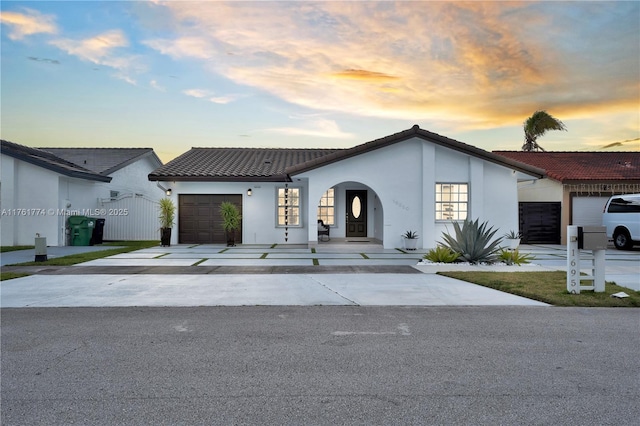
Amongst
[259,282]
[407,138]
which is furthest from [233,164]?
[259,282]

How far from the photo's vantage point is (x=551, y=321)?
255 inches

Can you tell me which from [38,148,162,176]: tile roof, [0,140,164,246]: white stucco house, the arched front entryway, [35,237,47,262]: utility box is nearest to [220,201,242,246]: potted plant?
the arched front entryway

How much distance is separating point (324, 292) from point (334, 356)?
3.79 m

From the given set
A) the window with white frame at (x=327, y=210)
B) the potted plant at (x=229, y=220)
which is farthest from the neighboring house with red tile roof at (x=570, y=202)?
the potted plant at (x=229, y=220)

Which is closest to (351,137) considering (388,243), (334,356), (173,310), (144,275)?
(388,243)

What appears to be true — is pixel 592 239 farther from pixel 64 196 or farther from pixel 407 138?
pixel 64 196

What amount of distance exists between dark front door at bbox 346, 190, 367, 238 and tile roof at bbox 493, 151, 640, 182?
Answer: 9290 mm

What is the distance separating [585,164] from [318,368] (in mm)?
23745

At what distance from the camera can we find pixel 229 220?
18859mm

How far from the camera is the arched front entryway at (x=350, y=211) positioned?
842 inches

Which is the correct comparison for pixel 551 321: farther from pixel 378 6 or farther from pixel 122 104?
pixel 122 104

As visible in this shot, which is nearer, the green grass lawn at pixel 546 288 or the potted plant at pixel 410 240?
the green grass lawn at pixel 546 288

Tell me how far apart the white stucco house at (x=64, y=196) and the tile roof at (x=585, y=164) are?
20564 millimetres

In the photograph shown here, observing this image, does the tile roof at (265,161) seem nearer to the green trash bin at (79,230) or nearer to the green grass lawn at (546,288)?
the green trash bin at (79,230)
